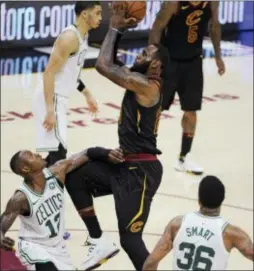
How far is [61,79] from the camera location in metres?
7.98

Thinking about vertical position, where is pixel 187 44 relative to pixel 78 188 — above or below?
above

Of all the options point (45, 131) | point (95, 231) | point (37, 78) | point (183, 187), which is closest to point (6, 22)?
point (37, 78)

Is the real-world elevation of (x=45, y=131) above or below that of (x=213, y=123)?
above

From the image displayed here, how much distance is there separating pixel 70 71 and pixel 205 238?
9.15 ft

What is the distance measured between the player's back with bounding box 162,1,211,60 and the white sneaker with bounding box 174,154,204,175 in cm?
147

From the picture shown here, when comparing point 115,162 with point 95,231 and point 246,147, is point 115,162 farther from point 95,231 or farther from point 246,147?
point 246,147

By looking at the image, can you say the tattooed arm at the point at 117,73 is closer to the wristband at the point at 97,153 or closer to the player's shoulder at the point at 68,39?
the wristband at the point at 97,153

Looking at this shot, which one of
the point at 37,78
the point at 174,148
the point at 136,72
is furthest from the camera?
the point at 37,78

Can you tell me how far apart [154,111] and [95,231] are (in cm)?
101

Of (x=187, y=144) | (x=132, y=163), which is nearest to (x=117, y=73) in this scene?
(x=132, y=163)

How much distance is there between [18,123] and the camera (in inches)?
526

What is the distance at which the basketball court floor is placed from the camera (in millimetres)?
10052

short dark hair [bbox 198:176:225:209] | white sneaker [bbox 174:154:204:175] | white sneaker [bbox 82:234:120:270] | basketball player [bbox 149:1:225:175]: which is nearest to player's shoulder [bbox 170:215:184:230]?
short dark hair [bbox 198:176:225:209]

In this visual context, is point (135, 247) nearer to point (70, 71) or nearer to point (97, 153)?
point (97, 153)
